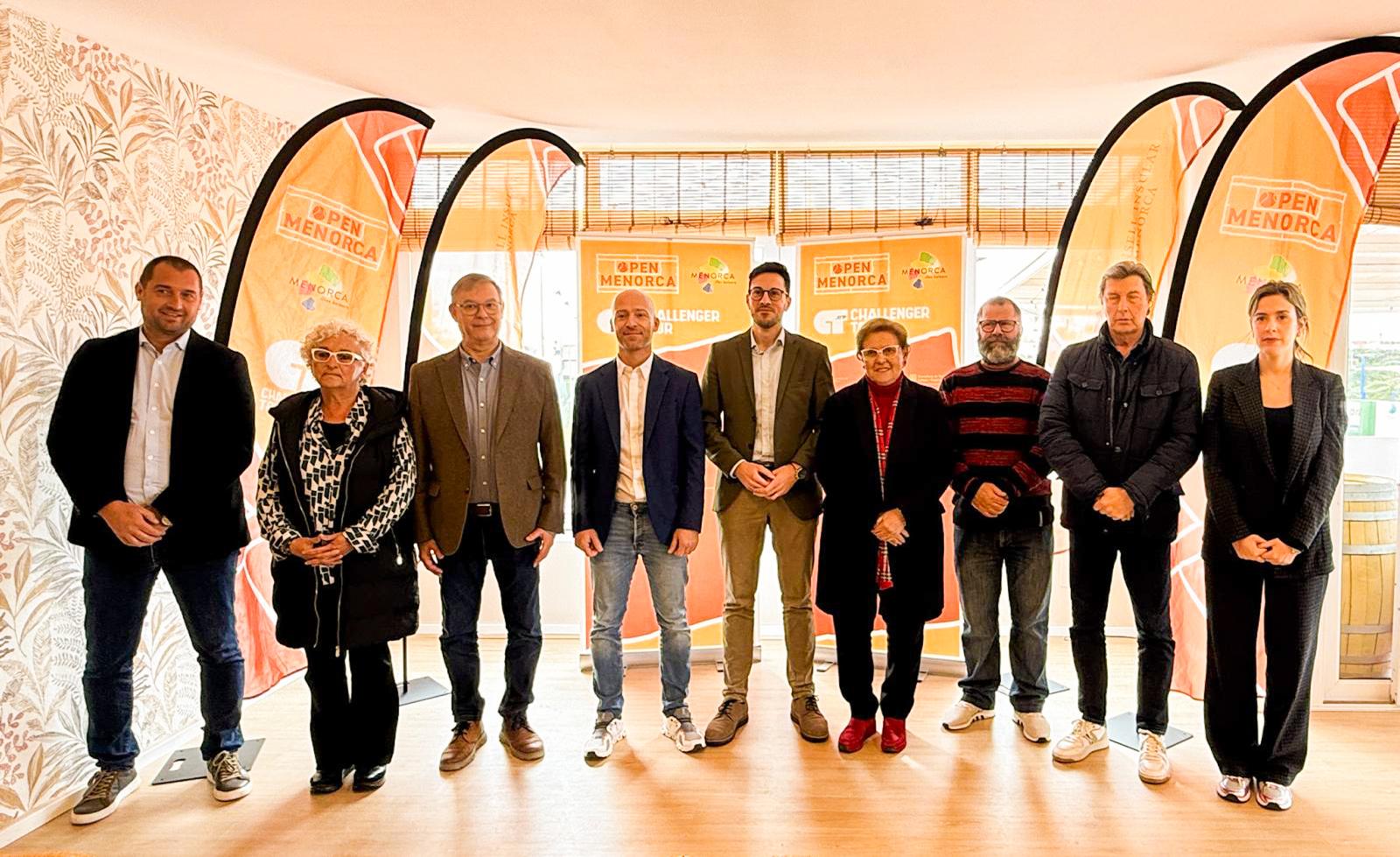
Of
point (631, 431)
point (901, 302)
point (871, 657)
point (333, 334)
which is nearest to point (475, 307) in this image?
point (333, 334)

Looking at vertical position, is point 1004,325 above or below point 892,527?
above

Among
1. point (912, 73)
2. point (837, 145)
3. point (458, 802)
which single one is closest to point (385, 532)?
point (458, 802)

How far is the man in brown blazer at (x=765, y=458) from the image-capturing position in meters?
3.08

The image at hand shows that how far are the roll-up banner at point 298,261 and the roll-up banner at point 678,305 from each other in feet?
3.17

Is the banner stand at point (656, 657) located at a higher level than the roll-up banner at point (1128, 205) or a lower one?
lower

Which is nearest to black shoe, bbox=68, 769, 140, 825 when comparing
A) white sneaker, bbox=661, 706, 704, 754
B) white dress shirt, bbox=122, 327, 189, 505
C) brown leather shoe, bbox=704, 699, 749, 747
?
white dress shirt, bbox=122, 327, 189, 505

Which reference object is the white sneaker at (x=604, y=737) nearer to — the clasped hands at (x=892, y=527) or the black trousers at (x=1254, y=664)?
the clasped hands at (x=892, y=527)

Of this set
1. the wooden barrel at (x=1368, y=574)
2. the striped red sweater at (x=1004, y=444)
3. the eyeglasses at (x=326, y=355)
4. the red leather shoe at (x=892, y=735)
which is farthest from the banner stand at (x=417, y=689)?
the wooden barrel at (x=1368, y=574)

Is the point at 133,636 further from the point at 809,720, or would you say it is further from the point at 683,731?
the point at 809,720

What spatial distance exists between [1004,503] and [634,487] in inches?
53.1

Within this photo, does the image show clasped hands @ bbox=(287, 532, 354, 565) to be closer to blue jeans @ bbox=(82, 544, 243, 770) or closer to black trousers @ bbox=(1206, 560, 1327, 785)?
blue jeans @ bbox=(82, 544, 243, 770)

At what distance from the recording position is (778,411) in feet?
10.1

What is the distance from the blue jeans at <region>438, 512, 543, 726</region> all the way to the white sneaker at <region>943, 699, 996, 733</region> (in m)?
1.65

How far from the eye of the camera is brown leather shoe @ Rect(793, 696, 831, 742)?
3.15 metres
